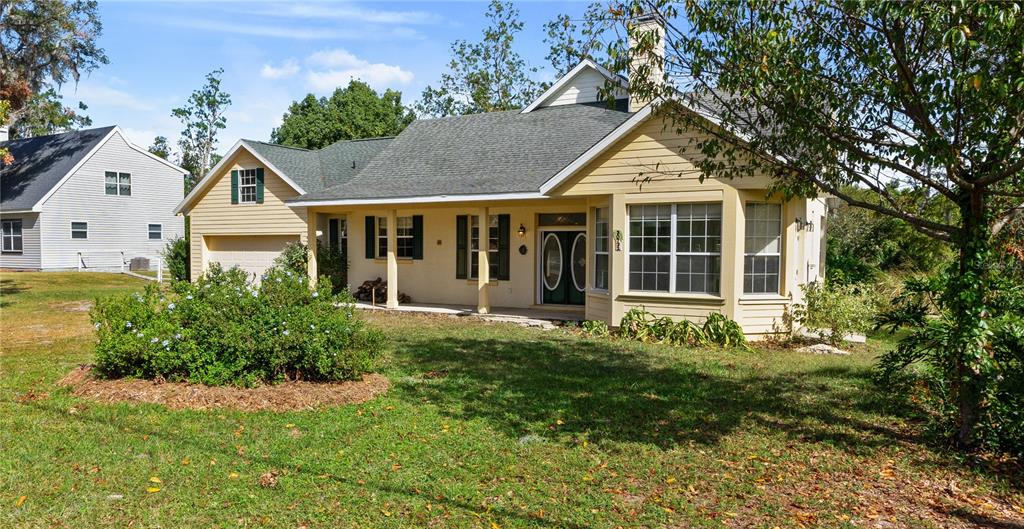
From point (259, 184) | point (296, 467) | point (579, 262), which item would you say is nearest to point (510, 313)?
point (579, 262)

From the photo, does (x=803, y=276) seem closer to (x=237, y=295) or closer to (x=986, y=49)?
(x=986, y=49)

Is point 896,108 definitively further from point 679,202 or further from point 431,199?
point 431,199

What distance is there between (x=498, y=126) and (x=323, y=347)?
11985 millimetres

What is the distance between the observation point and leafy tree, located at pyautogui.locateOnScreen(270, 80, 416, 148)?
36812 mm

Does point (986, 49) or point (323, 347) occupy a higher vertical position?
point (986, 49)

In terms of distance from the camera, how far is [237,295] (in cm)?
749

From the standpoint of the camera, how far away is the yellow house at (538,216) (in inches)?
458

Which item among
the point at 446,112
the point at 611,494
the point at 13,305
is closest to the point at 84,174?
the point at 13,305

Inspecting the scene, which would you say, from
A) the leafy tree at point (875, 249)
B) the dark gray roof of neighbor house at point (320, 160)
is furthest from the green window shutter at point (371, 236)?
the leafy tree at point (875, 249)

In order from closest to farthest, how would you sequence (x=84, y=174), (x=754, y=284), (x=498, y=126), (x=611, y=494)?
(x=611, y=494) < (x=754, y=284) < (x=498, y=126) < (x=84, y=174)

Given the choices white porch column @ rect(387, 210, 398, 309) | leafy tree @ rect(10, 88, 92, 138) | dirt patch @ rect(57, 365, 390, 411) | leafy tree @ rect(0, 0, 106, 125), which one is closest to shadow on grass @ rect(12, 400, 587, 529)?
dirt patch @ rect(57, 365, 390, 411)

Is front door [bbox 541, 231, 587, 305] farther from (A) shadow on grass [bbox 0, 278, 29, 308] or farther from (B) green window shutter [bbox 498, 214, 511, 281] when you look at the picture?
(A) shadow on grass [bbox 0, 278, 29, 308]

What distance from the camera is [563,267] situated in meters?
15.3

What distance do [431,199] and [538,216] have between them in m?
2.62
